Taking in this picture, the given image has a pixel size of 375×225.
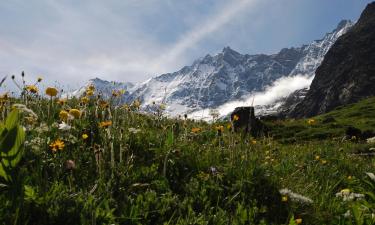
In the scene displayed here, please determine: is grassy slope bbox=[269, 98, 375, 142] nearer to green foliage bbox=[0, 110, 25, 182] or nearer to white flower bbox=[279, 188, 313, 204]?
white flower bbox=[279, 188, 313, 204]

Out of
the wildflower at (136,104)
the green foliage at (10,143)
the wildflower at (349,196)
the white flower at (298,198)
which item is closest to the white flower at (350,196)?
the wildflower at (349,196)

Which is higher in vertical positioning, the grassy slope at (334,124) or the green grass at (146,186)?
the grassy slope at (334,124)

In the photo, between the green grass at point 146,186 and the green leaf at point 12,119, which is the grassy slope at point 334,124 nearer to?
Answer: the green grass at point 146,186

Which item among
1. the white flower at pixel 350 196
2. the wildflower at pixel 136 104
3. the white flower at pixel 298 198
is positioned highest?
the wildflower at pixel 136 104

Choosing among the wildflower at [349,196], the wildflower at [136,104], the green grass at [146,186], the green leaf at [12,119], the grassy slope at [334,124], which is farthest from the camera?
the grassy slope at [334,124]

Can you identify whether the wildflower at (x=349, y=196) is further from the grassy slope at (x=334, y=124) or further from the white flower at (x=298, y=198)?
the grassy slope at (x=334, y=124)

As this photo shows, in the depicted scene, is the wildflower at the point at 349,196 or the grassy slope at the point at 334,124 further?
the grassy slope at the point at 334,124

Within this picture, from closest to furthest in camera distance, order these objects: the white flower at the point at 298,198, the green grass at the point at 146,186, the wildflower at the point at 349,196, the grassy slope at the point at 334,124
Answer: the green grass at the point at 146,186 < the white flower at the point at 298,198 < the wildflower at the point at 349,196 < the grassy slope at the point at 334,124

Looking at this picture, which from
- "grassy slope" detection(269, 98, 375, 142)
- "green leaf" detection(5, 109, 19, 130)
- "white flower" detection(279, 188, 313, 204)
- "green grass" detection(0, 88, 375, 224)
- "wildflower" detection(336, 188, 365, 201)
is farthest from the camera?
"grassy slope" detection(269, 98, 375, 142)

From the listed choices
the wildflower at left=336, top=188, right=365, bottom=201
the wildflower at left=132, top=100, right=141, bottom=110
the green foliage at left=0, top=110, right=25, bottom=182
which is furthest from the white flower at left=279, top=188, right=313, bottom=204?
the wildflower at left=132, top=100, right=141, bottom=110

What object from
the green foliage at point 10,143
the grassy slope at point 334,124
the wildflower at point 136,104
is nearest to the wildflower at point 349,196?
the green foliage at point 10,143

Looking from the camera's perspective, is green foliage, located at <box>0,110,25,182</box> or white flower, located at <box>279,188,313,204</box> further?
white flower, located at <box>279,188,313,204</box>

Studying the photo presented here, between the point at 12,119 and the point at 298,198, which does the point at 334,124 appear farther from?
the point at 12,119

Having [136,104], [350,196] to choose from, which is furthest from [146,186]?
[136,104]
